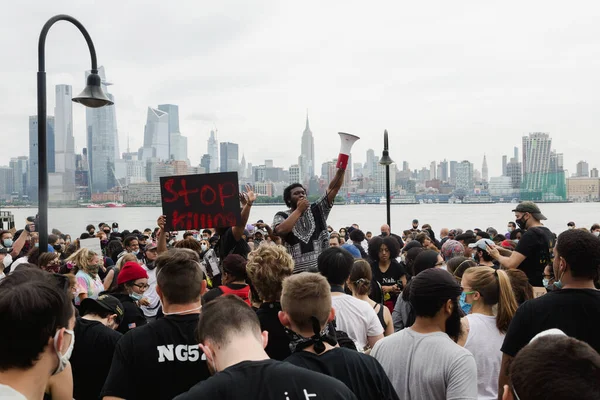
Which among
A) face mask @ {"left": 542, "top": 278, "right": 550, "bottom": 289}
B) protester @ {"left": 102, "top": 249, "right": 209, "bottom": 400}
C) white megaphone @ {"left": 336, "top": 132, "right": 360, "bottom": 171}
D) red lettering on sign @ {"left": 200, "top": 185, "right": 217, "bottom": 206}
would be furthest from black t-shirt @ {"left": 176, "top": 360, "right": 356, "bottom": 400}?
face mask @ {"left": 542, "top": 278, "right": 550, "bottom": 289}

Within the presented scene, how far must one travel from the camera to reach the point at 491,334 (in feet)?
13.1

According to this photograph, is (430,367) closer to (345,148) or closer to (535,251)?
(345,148)

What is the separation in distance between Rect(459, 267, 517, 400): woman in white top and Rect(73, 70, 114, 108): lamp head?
6.26 meters

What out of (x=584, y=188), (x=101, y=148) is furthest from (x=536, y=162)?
(x=101, y=148)

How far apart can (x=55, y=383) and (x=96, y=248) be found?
7376mm

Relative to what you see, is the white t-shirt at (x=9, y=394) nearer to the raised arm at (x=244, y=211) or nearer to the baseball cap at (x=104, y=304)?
the baseball cap at (x=104, y=304)

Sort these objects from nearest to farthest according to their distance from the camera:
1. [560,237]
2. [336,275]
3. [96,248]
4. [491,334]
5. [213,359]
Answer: [213,359] → [560,237] → [491,334] → [336,275] → [96,248]

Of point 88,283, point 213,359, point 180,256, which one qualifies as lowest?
point 88,283

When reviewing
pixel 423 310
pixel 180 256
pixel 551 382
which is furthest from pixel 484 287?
pixel 551 382

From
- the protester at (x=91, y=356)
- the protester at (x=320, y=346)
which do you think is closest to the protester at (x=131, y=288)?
the protester at (x=91, y=356)

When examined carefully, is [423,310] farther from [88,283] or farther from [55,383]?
[88,283]

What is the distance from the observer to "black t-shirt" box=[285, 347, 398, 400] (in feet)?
9.11

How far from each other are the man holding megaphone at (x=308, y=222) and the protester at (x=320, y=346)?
324 cm

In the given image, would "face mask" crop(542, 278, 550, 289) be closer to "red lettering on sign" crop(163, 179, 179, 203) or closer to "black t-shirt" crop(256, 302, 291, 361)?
Answer: "black t-shirt" crop(256, 302, 291, 361)
